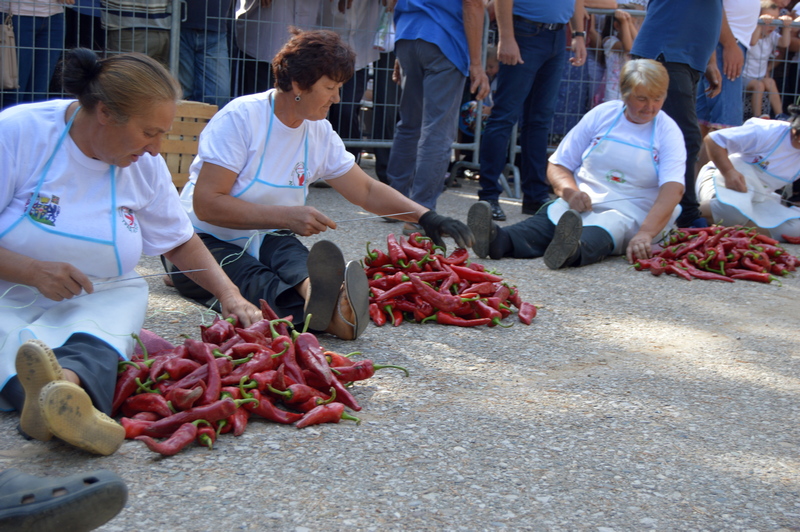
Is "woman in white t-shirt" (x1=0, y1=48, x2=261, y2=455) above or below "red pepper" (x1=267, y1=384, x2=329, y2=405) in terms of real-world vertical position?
above

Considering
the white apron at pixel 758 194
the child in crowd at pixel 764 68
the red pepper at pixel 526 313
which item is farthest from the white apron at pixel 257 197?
the child in crowd at pixel 764 68

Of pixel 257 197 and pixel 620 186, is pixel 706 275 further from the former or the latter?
pixel 257 197

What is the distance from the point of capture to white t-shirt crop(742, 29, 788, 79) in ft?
28.9

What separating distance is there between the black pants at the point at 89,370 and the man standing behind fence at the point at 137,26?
4.65 meters

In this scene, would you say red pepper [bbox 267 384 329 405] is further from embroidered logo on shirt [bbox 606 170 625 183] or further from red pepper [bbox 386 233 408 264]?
embroidered logo on shirt [bbox 606 170 625 183]

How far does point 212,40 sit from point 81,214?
15.9 feet

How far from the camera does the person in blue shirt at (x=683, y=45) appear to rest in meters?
6.23

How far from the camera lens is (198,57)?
24.3 feet

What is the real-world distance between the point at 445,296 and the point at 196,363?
156 cm

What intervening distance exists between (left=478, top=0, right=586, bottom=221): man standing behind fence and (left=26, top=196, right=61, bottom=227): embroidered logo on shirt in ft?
14.5

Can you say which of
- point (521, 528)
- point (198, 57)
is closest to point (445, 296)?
point (521, 528)

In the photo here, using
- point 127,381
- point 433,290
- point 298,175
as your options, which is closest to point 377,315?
point 433,290

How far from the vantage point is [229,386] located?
2783 millimetres

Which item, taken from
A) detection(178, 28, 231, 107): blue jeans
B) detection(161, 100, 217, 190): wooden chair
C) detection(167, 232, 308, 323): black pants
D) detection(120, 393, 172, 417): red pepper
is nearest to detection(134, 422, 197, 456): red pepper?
detection(120, 393, 172, 417): red pepper
